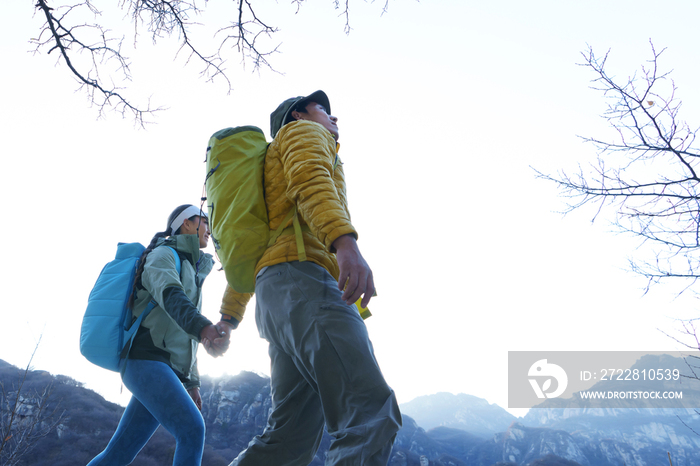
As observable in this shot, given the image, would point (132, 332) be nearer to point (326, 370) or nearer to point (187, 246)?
point (187, 246)

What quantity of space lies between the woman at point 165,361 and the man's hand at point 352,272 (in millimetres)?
974

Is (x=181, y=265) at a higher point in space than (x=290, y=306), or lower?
higher

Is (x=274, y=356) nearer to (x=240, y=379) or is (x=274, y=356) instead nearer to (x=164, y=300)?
(x=164, y=300)

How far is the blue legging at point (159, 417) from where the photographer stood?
1.79 meters

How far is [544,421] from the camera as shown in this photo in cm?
8250

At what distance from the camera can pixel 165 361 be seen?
202cm

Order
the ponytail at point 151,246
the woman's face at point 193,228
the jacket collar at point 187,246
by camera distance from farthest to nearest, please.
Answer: the woman's face at point 193,228 → the jacket collar at point 187,246 → the ponytail at point 151,246

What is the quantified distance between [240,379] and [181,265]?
3055 cm

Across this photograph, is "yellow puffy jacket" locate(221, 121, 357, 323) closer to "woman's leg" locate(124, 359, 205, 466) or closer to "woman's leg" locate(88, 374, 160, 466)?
"woman's leg" locate(124, 359, 205, 466)

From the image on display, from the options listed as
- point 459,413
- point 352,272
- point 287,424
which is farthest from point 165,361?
point 459,413

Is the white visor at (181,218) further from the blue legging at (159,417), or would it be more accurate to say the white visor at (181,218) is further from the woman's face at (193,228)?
the blue legging at (159,417)

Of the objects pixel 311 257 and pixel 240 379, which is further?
pixel 240 379

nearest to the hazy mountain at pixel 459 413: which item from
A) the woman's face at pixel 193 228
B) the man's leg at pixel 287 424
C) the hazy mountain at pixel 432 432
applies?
the hazy mountain at pixel 432 432

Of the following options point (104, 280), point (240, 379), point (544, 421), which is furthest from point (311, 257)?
point (544, 421)
